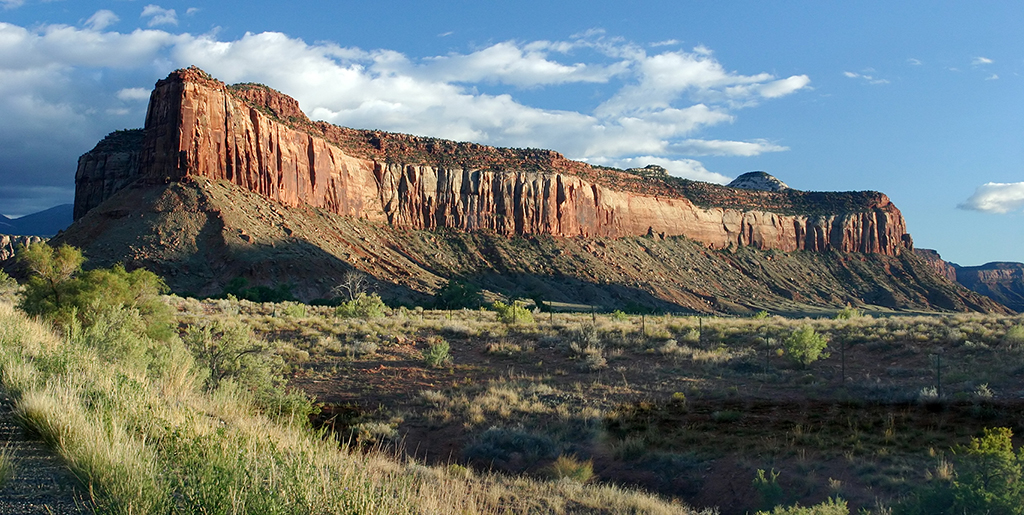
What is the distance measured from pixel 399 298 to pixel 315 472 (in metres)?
54.3

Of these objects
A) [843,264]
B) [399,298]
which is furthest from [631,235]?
[399,298]

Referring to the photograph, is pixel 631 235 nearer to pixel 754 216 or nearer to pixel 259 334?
pixel 754 216

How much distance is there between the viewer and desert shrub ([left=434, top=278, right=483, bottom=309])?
5297cm

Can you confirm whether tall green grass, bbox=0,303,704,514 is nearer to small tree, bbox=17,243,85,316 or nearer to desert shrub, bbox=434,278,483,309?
small tree, bbox=17,243,85,316

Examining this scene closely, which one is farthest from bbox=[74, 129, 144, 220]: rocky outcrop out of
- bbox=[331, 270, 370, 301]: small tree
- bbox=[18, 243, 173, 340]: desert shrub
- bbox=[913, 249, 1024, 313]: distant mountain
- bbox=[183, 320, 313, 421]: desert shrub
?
bbox=[913, 249, 1024, 313]: distant mountain

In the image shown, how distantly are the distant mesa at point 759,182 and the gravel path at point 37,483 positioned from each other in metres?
150

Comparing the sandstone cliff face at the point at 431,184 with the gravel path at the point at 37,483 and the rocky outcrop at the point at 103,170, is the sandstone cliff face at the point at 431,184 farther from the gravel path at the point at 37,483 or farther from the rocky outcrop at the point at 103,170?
the gravel path at the point at 37,483

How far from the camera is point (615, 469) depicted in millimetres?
10539

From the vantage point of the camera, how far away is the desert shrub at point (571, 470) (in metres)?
9.43

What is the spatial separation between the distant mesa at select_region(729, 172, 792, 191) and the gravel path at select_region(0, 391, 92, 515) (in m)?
150

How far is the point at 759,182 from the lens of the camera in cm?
14675

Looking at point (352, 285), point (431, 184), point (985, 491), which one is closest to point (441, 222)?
point (431, 184)

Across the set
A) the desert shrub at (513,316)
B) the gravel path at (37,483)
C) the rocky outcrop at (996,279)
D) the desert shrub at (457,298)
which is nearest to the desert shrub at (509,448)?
the gravel path at (37,483)

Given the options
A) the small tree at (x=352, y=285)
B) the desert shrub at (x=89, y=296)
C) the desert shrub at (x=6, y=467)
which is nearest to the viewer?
the desert shrub at (x=6, y=467)
